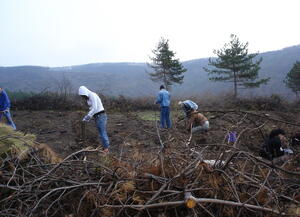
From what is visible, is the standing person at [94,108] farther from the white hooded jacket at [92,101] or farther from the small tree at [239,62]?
the small tree at [239,62]

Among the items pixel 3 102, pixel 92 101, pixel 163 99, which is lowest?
pixel 163 99

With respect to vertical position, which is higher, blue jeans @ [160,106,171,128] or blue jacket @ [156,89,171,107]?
blue jacket @ [156,89,171,107]

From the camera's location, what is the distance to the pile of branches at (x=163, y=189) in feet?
5.69

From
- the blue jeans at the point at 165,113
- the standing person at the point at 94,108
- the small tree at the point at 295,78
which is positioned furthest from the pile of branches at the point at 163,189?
the small tree at the point at 295,78

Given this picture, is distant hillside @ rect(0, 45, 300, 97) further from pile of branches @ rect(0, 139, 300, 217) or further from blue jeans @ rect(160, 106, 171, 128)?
pile of branches @ rect(0, 139, 300, 217)

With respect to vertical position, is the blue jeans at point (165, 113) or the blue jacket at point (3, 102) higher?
the blue jacket at point (3, 102)

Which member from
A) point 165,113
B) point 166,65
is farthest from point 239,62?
point 165,113

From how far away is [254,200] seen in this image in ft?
5.95

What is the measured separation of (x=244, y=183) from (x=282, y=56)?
10630 centimetres

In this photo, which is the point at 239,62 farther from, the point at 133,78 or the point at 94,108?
the point at 133,78

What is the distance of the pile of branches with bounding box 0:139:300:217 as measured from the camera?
173cm

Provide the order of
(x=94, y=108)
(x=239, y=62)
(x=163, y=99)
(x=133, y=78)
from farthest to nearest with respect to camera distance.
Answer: (x=133, y=78), (x=239, y=62), (x=163, y=99), (x=94, y=108)

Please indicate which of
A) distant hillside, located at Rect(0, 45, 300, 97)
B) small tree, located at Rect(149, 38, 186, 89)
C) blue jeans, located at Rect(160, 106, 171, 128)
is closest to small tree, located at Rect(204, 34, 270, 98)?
small tree, located at Rect(149, 38, 186, 89)

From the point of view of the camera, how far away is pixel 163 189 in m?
1.78
